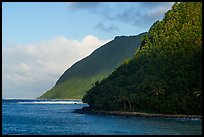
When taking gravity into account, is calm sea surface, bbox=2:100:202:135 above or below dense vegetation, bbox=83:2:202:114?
below

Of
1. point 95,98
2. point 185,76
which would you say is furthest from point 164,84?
point 95,98

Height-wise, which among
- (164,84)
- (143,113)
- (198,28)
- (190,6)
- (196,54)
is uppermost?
(190,6)

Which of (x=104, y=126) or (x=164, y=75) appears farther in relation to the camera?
(x=164, y=75)

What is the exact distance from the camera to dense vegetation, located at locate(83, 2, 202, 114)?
75562 mm

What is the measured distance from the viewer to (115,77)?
97625mm

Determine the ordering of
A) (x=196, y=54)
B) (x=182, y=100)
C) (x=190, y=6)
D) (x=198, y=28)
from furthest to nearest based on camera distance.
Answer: (x=190, y=6) → (x=198, y=28) → (x=196, y=54) → (x=182, y=100)

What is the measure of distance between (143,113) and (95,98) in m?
17.7

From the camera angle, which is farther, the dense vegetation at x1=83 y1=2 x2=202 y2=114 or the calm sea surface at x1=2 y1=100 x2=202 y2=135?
the dense vegetation at x1=83 y1=2 x2=202 y2=114

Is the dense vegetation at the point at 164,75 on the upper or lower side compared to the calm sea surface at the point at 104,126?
upper

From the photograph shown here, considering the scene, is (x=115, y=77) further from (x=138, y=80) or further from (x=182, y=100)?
(x=182, y=100)

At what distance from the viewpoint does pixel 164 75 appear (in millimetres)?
84375

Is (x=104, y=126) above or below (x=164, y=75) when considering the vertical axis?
below

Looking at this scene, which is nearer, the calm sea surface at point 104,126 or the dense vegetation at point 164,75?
the calm sea surface at point 104,126

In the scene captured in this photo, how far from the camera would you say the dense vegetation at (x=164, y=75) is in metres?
75.6
